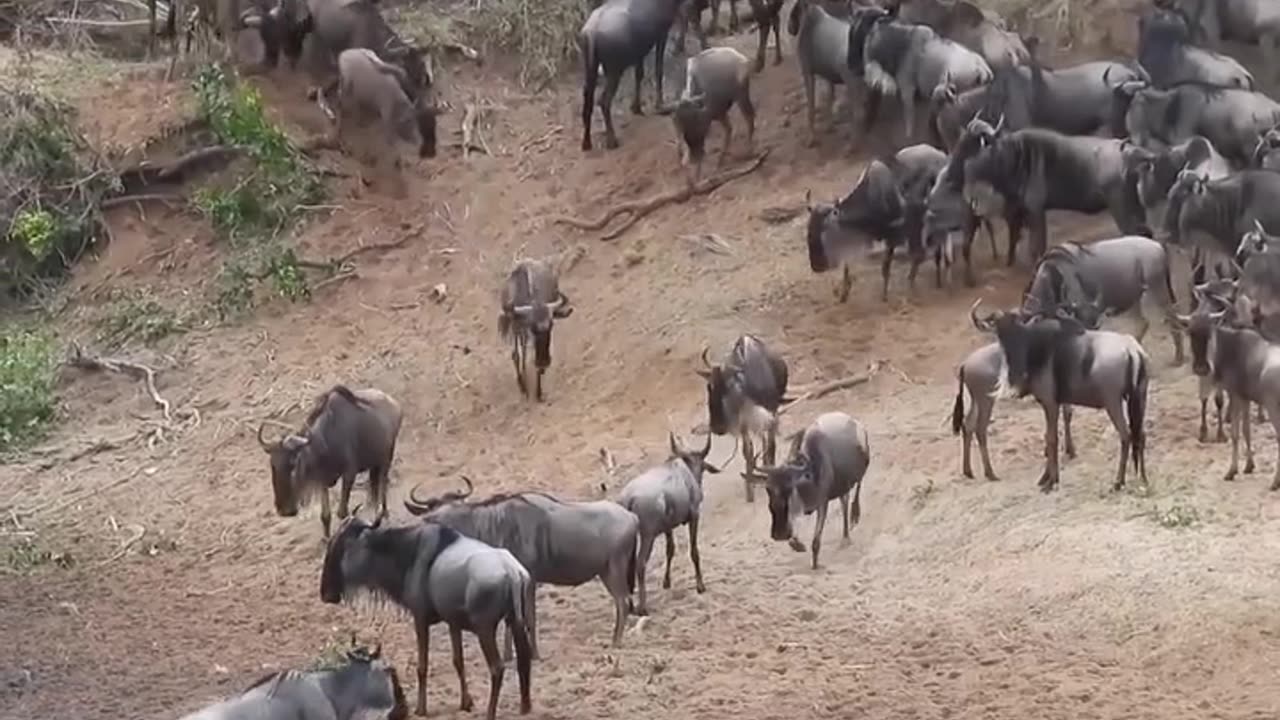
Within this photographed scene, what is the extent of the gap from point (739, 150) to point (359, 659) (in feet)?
29.8

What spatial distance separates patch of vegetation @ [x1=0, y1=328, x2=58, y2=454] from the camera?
15.2m

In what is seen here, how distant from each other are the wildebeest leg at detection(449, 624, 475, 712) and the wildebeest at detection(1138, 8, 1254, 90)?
8.24 meters

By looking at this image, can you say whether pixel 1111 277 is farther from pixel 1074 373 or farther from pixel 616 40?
pixel 616 40

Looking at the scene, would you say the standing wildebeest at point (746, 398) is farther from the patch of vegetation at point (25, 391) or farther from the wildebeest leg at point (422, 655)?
the patch of vegetation at point (25, 391)

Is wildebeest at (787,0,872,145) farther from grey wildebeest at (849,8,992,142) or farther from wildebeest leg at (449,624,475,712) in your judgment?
wildebeest leg at (449,624,475,712)

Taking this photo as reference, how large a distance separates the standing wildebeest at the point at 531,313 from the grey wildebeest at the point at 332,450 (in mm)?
1848

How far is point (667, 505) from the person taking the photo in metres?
11.5

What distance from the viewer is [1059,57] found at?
59.1ft

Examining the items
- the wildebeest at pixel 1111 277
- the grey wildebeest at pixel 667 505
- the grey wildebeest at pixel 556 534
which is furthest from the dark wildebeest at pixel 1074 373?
the grey wildebeest at pixel 556 534

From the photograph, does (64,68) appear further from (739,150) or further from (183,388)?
(739,150)

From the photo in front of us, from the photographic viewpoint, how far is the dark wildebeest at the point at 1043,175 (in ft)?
50.2

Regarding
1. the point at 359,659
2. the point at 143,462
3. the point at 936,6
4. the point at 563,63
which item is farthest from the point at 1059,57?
the point at 359,659

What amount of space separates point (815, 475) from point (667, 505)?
86 centimetres

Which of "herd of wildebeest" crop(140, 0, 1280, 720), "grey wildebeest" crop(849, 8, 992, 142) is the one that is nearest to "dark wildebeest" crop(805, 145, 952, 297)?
"herd of wildebeest" crop(140, 0, 1280, 720)
